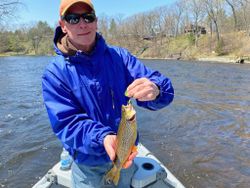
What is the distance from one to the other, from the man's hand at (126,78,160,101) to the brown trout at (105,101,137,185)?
14cm

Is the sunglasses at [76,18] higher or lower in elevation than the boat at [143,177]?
higher

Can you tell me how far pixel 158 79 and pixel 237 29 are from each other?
212ft

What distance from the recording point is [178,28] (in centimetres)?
8206

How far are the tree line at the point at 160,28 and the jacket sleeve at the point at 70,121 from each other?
54742 millimetres

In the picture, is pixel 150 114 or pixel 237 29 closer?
pixel 150 114

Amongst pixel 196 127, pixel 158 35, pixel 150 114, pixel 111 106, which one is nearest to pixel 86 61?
pixel 111 106

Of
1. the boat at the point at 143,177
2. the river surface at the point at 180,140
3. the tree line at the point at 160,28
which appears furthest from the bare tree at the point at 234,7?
the boat at the point at 143,177

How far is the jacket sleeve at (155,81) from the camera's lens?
291cm

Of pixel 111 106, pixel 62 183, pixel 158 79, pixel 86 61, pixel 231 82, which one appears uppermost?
pixel 86 61

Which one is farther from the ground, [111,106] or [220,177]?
[111,106]

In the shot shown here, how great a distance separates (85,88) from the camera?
2959 mm

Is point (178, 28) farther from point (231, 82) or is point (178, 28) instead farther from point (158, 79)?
point (158, 79)

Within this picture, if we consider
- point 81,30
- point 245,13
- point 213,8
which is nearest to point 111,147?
point 81,30

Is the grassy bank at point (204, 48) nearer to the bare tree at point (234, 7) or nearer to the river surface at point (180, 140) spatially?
the bare tree at point (234, 7)
